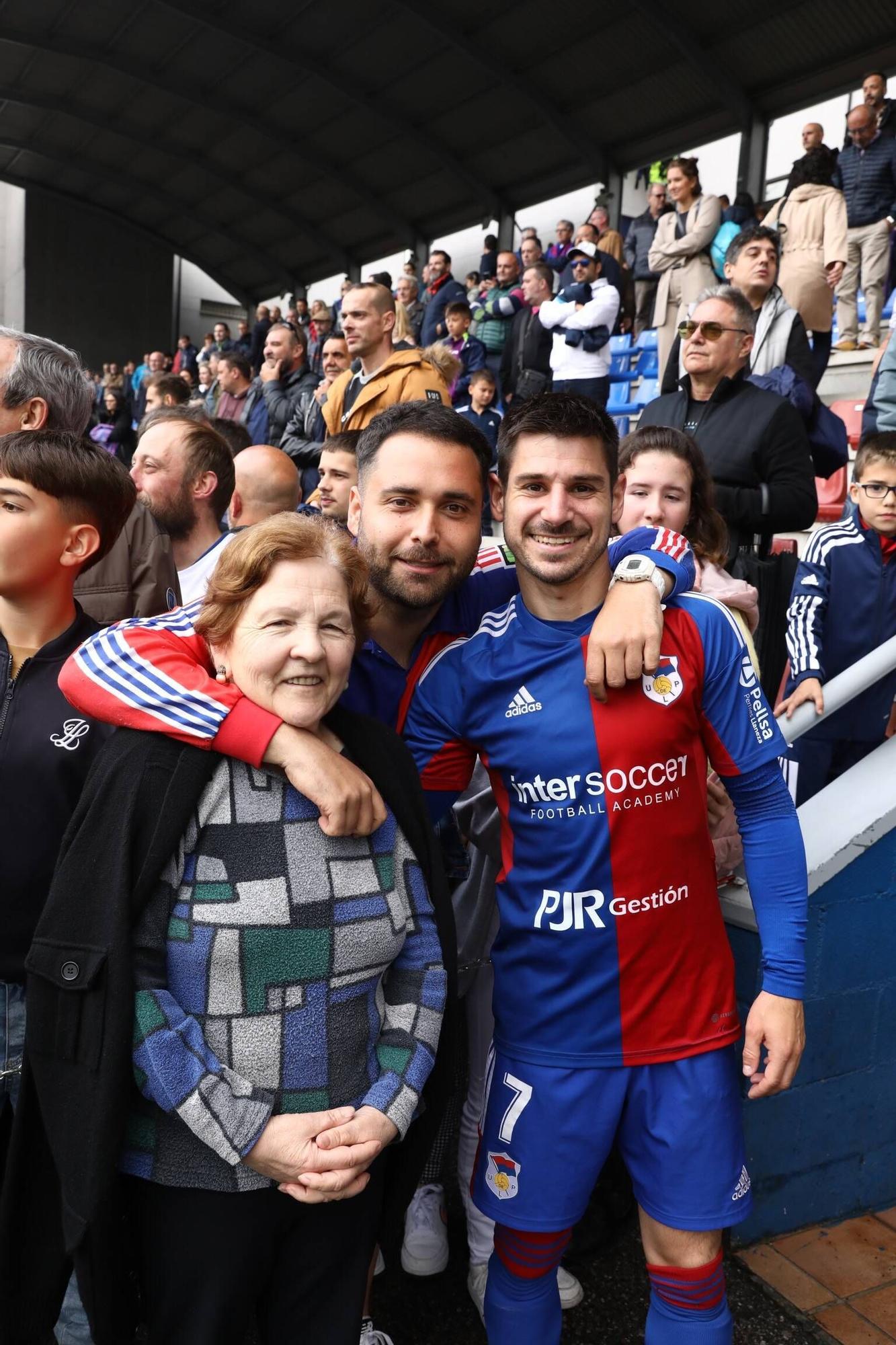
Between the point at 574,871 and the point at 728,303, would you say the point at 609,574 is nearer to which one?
the point at 574,871

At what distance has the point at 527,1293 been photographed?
209cm

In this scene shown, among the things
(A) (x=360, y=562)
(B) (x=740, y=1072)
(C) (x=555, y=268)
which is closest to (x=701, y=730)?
(A) (x=360, y=562)

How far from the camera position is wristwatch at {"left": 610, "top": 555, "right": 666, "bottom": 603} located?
2115 millimetres

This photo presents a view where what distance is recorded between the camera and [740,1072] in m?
2.62

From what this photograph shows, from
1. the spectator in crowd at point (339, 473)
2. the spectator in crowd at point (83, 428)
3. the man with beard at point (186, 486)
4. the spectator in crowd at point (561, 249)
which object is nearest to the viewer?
the spectator in crowd at point (83, 428)

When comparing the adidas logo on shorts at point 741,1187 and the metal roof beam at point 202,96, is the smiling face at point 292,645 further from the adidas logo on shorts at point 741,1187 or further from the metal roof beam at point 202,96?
the metal roof beam at point 202,96

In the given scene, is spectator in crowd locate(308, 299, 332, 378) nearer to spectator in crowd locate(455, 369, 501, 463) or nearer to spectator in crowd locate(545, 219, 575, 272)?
spectator in crowd locate(455, 369, 501, 463)

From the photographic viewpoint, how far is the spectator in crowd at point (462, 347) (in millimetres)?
10281

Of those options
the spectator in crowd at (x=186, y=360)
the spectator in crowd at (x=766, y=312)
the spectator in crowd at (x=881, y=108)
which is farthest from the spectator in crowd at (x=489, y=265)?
the spectator in crowd at (x=766, y=312)

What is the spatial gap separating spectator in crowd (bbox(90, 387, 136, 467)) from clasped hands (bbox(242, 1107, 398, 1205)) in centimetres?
1148

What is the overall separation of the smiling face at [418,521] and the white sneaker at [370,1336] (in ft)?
5.09

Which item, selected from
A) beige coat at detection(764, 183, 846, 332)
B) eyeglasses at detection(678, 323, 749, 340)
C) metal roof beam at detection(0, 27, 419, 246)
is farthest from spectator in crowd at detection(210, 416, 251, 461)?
metal roof beam at detection(0, 27, 419, 246)

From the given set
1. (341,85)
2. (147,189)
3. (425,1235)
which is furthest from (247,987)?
(147,189)

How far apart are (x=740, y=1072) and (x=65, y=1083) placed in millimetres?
1641
